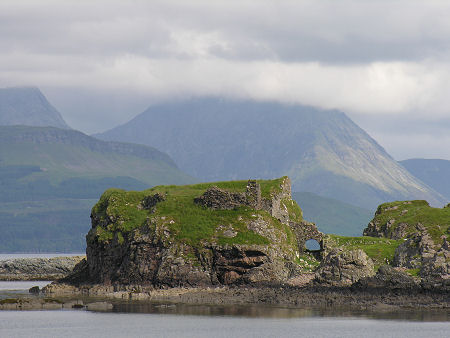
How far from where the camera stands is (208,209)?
12456 cm

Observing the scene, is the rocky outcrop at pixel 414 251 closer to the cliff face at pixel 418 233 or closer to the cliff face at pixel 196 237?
the cliff face at pixel 418 233

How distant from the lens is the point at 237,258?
117500 millimetres

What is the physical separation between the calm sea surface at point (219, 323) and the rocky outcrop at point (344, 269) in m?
15.9

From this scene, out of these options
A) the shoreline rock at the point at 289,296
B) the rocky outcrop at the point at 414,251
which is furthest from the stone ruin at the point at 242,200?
the rocky outcrop at the point at 414,251

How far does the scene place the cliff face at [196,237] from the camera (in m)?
118

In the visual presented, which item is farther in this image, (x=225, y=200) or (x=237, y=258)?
(x=225, y=200)

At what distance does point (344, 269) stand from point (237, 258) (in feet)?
48.7

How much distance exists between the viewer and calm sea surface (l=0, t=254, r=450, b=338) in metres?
83.7

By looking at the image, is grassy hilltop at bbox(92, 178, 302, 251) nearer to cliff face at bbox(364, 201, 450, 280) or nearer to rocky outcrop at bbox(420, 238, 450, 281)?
cliff face at bbox(364, 201, 450, 280)

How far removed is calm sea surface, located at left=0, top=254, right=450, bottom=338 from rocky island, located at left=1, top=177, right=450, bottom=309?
8.60m

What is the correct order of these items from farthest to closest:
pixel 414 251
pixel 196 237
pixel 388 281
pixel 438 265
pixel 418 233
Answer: pixel 418 233, pixel 414 251, pixel 196 237, pixel 438 265, pixel 388 281

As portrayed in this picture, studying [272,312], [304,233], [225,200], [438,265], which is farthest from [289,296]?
[304,233]

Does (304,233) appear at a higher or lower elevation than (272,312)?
higher

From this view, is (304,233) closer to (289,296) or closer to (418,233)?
(418,233)
